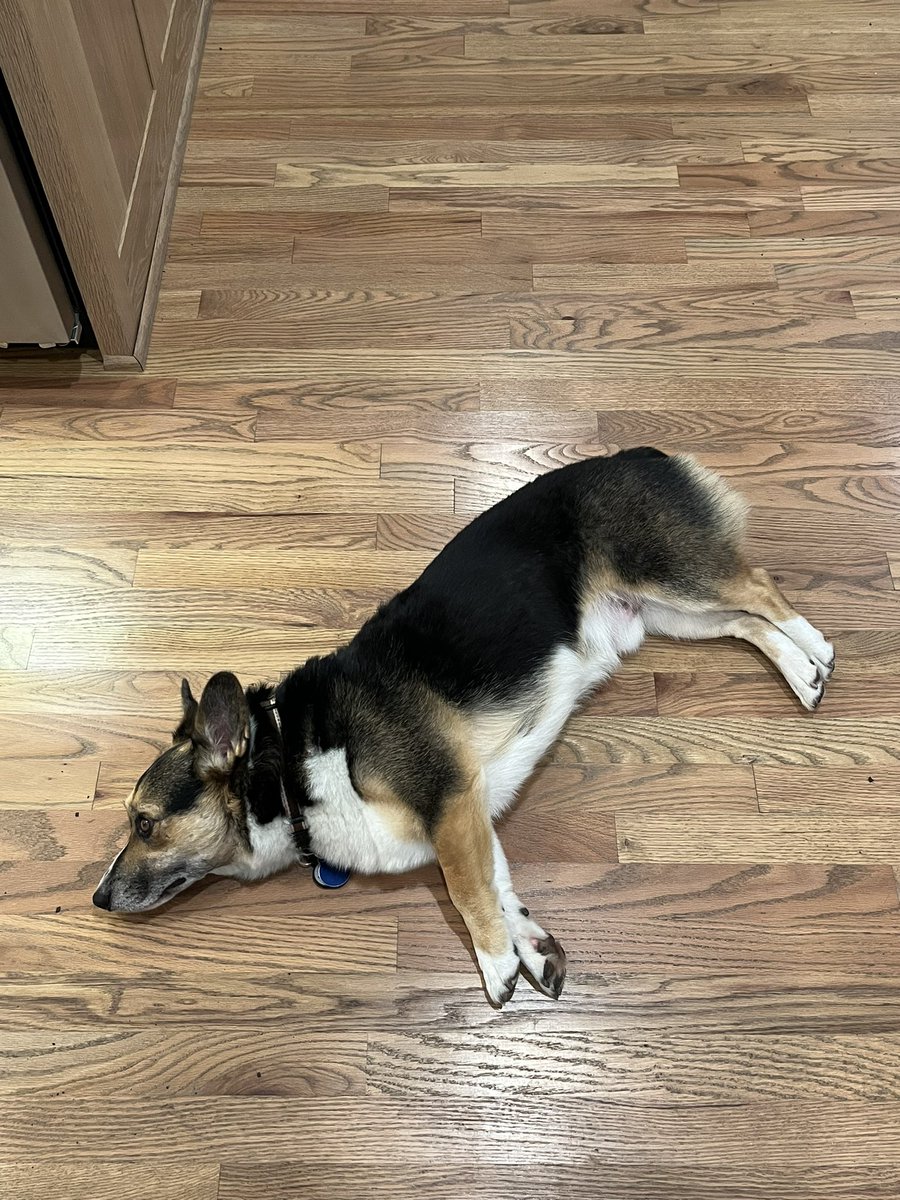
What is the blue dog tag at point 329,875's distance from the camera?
6.50 ft

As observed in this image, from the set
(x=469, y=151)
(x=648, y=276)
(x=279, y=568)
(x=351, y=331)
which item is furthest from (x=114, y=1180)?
(x=469, y=151)

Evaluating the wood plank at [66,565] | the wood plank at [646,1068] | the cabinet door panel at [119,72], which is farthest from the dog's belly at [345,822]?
the cabinet door panel at [119,72]

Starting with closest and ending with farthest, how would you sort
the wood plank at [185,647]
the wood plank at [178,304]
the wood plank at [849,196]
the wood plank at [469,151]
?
1. the wood plank at [185,647]
2. the wood plank at [178,304]
3. the wood plank at [849,196]
4. the wood plank at [469,151]

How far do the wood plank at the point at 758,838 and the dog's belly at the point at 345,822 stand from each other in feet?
1.44

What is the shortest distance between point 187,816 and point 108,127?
5.60 feet

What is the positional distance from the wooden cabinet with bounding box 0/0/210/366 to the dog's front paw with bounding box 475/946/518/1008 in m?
1.78

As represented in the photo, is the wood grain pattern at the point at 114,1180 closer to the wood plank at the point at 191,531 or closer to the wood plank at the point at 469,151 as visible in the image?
the wood plank at the point at 191,531

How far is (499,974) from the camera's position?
184cm

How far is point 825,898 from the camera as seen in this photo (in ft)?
6.39

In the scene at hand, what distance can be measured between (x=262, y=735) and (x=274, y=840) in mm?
201

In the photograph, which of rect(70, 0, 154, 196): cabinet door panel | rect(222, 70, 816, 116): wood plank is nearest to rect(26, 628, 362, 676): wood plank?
rect(70, 0, 154, 196): cabinet door panel

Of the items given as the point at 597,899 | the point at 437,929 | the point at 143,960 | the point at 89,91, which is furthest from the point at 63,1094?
the point at 89,91

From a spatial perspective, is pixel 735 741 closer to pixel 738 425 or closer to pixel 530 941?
pixel 530 941

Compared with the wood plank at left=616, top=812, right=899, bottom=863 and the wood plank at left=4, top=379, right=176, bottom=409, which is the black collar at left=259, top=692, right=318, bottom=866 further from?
the wood plank at left=4, top=379, right=176, bottom=409
